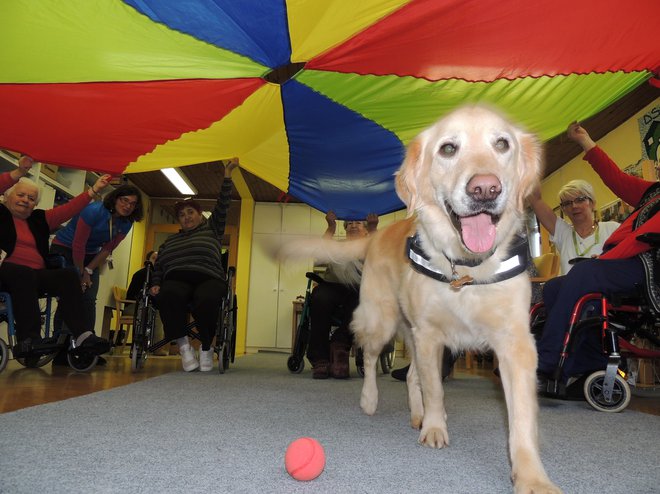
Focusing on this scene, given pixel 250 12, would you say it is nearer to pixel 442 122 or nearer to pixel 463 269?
pixel 442 122

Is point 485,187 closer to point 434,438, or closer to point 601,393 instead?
point 434,438

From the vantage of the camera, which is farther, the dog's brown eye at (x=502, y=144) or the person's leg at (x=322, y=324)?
the person's leg at (x=322, y=324)

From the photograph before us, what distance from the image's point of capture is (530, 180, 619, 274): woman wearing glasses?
338cm

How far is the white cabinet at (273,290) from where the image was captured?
10172 millimetres

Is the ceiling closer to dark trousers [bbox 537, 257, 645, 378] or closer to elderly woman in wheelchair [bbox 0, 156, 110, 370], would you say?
dark trousers [bbox 537, 257, 645, 378]

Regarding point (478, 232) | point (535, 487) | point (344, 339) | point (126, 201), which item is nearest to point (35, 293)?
point (126, 201)

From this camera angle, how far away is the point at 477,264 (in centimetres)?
151

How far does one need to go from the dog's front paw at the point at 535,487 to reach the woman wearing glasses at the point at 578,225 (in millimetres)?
2595

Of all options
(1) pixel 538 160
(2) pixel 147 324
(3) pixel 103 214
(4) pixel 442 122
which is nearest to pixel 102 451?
(4) pixel 442 122

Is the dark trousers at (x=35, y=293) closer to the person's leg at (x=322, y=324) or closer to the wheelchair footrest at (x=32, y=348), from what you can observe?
the wheelchair footrest at (x=32, y=348)

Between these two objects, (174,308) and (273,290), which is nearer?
(174,308)

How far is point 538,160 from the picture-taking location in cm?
169

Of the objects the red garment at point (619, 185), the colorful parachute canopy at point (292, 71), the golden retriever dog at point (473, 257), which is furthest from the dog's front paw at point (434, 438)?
the colorful parachute canopy at point (292, 71)

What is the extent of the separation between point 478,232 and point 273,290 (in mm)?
9187
